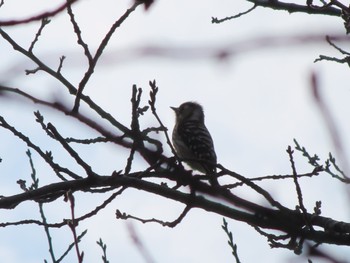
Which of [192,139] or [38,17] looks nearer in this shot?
[38,17]

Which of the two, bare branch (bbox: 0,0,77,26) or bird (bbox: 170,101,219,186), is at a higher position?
bird (bbox: 170,101,219,186)

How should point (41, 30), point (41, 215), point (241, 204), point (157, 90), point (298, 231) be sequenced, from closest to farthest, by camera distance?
point (241, 204)
point (298, 231)
point (157, 90)
point (41, 30)
point (41, 215)

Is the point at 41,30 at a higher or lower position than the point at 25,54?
higher

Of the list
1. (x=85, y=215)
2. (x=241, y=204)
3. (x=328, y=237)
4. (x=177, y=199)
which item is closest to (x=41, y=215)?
(x=85, y=215)

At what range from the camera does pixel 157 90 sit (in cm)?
258

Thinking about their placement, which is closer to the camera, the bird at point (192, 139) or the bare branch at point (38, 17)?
the bare branch at point (38, 17)

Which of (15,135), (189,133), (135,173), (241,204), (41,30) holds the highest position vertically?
(189,133)

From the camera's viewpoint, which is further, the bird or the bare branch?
the bird

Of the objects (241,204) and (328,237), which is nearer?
(241,204)

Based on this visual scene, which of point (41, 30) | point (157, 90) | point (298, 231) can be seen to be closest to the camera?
point (298, 231)

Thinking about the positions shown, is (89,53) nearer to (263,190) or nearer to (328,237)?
(263,190)

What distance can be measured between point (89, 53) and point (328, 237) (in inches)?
54.3

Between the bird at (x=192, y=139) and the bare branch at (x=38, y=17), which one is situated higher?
the bird at (x=192, y=139)

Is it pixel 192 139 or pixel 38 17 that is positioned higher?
pixel 192 139
